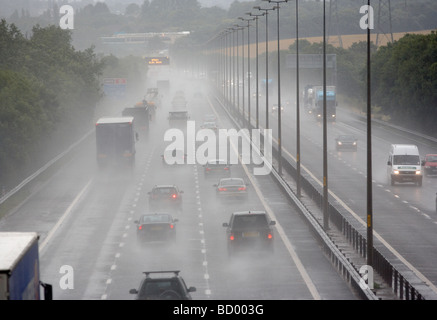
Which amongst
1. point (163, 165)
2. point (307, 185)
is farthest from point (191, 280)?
point (163, 165)

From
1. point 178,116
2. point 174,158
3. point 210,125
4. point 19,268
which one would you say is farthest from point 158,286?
point 178,116

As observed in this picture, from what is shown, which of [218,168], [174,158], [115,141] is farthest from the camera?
[174,158]

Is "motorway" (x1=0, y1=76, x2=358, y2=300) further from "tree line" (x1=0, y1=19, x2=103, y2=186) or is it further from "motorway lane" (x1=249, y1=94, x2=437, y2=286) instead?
"tree line" (x1=0, y1=19, x2=103, y2=186)

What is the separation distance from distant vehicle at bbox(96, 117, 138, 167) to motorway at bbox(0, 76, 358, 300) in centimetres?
119

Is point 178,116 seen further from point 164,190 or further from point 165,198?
point 165,198

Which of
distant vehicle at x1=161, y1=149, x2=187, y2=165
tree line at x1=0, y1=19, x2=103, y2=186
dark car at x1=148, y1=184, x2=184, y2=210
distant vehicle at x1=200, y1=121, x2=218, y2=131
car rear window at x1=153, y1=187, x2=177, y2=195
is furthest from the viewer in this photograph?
distant vehicle at x1=200, y1=121, x2=218, y2=131

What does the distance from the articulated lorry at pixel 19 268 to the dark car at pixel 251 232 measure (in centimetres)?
1644

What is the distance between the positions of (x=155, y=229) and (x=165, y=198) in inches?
457

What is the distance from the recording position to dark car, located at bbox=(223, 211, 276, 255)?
34125 mm

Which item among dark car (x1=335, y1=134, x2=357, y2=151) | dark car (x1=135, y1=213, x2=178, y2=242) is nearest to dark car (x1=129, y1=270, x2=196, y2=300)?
dark car (x1=135, y1=213, x2=178, y2=242)

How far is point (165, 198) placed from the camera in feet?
162

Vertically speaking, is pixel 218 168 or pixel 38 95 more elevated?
pixel 38 95
